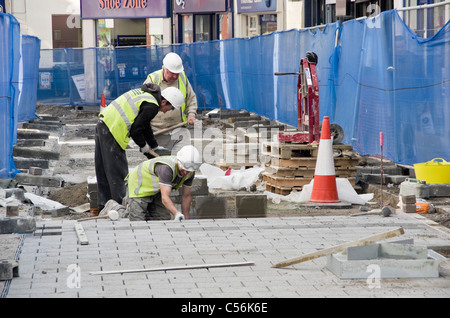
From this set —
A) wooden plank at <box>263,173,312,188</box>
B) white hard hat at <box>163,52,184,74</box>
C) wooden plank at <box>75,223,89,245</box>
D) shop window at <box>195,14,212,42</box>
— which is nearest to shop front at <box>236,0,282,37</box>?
shop window at <box>195,14,212,42</box>

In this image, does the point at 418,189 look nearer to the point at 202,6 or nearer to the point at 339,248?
the point at 339,248

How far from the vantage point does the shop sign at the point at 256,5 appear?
33.6 metres

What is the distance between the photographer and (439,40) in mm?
11188

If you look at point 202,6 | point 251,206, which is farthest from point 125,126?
point 202,6

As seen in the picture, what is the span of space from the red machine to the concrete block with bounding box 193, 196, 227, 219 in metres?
3.27

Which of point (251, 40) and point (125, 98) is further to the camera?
point (251, 40)

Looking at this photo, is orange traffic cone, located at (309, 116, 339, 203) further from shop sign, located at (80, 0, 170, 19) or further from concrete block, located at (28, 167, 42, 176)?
shop sign, located at (80, 0, 170, 19)

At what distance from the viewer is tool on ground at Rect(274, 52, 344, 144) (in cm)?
1257

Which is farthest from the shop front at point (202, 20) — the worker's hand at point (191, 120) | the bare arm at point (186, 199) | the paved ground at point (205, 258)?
the paved ground at point (205, 258)
